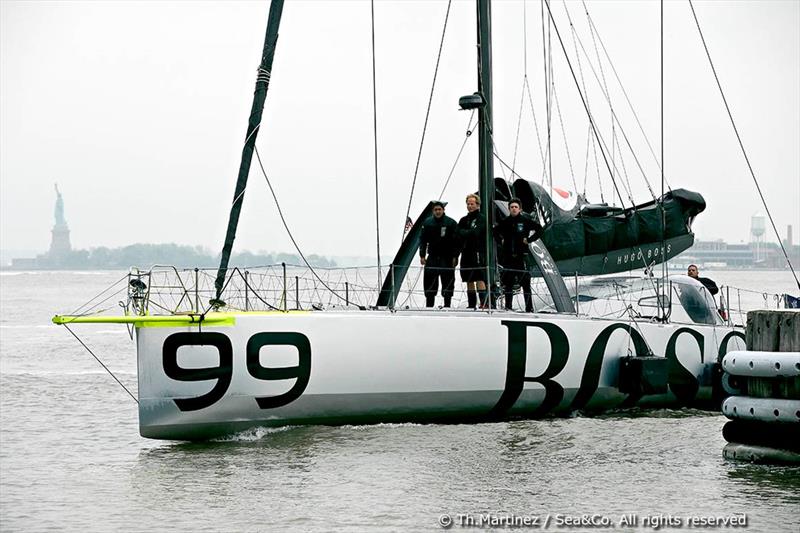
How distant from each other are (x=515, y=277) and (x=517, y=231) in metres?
0.60

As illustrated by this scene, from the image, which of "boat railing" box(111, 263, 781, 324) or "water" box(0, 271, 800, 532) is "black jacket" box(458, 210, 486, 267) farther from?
"water" box(0, 271, 800, 532)

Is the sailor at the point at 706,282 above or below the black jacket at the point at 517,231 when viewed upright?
below

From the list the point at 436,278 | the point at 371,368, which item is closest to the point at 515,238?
the point at 436,278

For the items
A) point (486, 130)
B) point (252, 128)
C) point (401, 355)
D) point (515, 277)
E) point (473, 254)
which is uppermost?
point (486, 130)

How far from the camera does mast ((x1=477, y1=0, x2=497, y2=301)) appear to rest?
44.5 ft

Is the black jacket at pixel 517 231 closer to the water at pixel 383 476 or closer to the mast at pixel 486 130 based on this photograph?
the mast at pixel 486 130

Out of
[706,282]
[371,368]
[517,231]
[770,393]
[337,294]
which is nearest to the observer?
[770,393]

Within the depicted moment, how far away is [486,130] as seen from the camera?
45.6 feet

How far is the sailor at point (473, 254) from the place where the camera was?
44.3ft

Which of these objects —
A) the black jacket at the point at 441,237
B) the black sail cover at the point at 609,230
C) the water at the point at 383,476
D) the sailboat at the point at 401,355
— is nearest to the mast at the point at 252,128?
the sailboat at the point at 401,355

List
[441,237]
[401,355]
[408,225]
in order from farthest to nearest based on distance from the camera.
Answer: [408,225]
[441,237]
[401,355]

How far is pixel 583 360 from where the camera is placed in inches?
515

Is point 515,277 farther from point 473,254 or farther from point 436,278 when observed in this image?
point 436,278

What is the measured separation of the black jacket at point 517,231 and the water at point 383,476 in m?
2.23
